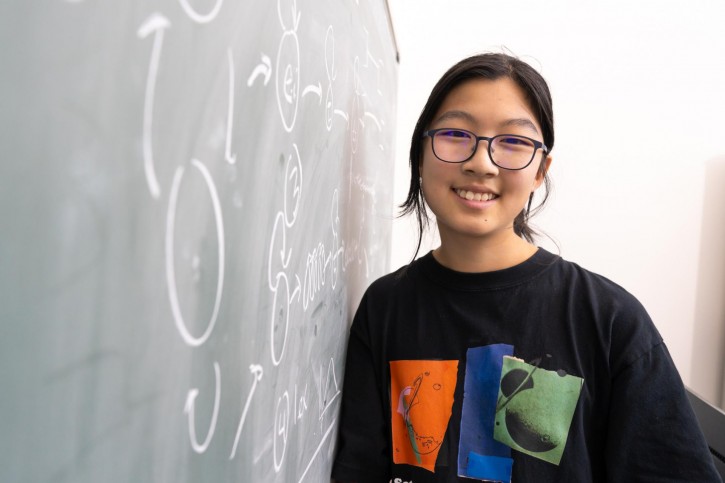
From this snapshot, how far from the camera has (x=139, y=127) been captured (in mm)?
217

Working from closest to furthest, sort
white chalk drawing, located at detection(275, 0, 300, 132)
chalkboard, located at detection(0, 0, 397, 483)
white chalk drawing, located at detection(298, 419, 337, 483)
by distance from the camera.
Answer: chalkboard, located at detection(0, 0, 397, 483) → white chalk drawing, located at detection(275, 0, 300, 132) → white chalk drawing, located at detection(298, 419, 337, 483)

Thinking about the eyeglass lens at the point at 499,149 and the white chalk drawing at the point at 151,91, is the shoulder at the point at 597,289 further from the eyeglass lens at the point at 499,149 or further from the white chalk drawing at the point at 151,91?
the white chalk drawing at the point at 151,91

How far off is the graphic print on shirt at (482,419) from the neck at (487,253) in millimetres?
112

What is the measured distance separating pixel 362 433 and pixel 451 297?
0.75ft

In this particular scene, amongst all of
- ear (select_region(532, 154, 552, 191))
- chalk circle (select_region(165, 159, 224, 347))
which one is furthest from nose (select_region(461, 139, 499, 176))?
chalk circle (select_region(165, 159, 224, 347))

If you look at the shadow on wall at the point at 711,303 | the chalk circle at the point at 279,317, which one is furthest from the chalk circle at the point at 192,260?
the shadow on wall at the point at 711,303

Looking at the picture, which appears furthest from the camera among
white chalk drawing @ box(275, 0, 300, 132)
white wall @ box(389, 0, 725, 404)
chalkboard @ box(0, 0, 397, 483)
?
white wall @ box(389, 0, 725, 404)

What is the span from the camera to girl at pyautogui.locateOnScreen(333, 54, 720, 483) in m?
0.68

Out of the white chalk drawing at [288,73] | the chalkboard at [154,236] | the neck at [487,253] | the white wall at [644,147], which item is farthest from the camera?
the white wall at [644,147]

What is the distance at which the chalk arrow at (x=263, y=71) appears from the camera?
1.15ft

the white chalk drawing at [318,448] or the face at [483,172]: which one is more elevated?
the face at [483,172]

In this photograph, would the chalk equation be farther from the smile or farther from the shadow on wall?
the shadow on wall

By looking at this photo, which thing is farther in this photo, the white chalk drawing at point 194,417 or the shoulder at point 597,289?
the shoulder at point 597,289

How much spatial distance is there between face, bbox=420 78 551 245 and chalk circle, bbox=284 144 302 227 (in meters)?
0.30
